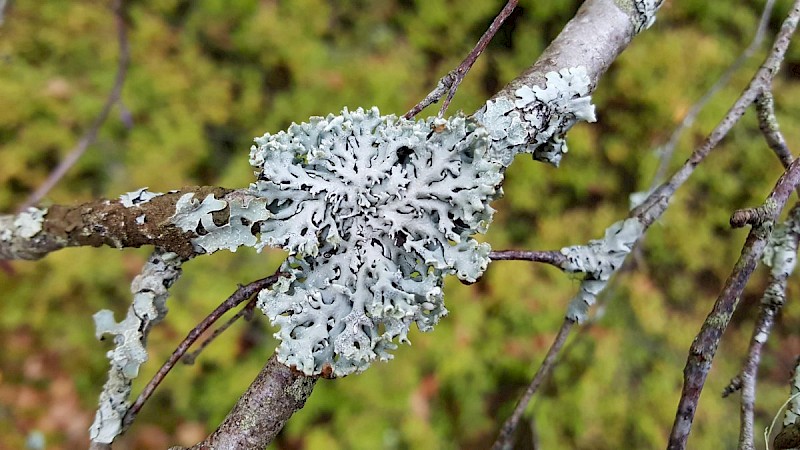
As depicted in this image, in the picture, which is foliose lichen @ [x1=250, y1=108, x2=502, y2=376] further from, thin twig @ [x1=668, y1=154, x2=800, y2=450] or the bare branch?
the bare branch

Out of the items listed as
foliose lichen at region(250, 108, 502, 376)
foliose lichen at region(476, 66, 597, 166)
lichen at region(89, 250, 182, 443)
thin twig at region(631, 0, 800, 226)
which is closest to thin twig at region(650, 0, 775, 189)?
thin twig at region(631, 0, 800, 226)

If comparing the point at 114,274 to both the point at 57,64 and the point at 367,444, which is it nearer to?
the point at 57,64

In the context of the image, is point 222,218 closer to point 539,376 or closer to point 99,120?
point 539,376

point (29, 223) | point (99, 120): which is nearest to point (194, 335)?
point (29, 223)

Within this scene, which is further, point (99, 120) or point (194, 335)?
point (99, 120)

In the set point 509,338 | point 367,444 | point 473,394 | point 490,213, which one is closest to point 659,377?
point 509,338
